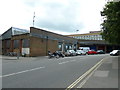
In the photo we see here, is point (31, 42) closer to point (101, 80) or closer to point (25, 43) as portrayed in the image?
point (25, 43)

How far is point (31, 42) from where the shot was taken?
44344 mm

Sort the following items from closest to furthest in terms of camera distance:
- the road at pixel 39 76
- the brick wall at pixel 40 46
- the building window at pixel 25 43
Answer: the road at pixel 39 76 < the brick wall at pixel 40 46 < the building window at pixel 25 43

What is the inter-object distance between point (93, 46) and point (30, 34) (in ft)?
162

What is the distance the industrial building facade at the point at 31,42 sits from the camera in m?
44.7

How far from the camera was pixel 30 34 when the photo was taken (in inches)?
1748

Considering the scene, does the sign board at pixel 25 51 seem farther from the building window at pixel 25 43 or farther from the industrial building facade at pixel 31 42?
the building window at pixel 25 43

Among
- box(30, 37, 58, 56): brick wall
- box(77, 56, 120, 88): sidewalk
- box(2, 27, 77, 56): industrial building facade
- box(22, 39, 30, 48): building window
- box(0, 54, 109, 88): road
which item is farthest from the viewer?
box(22, 39, 30, 48): building window

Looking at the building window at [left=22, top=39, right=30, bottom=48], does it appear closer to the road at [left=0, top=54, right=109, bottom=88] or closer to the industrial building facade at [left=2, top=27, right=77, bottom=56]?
the industrial building facade at [left=2, top=27, right=77, bottom=56]

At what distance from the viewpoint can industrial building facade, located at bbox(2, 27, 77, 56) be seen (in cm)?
4469

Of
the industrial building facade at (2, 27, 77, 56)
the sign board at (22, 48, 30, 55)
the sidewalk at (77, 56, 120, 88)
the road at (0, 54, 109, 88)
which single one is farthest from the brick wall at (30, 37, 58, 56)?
the sidewalk at (77, 56, 120, 88)

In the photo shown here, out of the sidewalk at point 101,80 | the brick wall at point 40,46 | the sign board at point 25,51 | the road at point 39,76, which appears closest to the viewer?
the road at point 39,76

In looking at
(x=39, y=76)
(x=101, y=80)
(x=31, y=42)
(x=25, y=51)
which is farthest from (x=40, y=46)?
(x=101, y=80)

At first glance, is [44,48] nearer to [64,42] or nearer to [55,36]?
[55,36]

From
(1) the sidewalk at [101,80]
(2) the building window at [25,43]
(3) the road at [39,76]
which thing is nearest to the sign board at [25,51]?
(2) the building window at [25,43]
